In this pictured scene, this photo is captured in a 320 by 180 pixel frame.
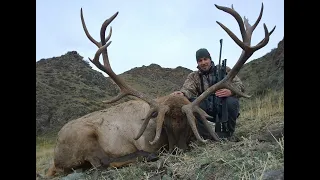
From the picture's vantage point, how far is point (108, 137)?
7586 millimetres

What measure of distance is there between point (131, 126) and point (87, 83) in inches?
1185

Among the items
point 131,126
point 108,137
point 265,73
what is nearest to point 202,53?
point 131,126

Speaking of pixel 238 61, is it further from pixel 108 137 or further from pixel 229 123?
pixel 108 137

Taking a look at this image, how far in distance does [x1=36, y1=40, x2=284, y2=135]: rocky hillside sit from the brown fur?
9422 mm

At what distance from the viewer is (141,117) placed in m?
7.66

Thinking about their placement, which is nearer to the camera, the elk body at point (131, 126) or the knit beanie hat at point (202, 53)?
the elk body at point (131, 126)

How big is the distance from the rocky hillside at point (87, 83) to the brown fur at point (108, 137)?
942cm

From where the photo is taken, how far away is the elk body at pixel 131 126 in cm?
679

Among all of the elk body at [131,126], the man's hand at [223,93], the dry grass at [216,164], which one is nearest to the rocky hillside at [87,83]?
the man's hand at [223,93]

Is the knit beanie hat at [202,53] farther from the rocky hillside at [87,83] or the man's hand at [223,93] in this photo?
the rocky hillside at [87,83]

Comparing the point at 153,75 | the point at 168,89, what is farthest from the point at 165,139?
the point at 153,75

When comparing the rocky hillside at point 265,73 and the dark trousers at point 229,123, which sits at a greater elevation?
the rocky hillside at point 265,73

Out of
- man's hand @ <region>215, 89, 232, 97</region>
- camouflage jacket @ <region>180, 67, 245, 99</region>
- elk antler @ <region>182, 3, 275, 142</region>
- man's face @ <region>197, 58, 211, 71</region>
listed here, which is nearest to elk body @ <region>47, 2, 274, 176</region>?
elk antler @ <region>182, 3, 275, 142</region>
